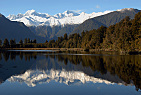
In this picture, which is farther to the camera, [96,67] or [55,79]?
[96,67]

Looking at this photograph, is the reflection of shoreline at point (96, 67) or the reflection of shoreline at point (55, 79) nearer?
the reflection of shoreline at point (55, 79)

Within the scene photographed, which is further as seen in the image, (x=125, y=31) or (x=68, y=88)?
(x=125, y=31)

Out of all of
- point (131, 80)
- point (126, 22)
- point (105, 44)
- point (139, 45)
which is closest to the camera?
point (131, 80)

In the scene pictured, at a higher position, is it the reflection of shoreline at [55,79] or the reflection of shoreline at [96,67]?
the reflection of shoreline at [96,67]

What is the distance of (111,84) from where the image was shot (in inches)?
1050

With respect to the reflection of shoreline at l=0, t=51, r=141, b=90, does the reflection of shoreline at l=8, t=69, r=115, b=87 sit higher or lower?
lower

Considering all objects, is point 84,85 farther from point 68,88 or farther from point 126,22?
point 126,22

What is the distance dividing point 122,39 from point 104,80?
71404 mm

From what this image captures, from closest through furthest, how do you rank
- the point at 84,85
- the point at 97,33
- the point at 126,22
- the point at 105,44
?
1. the point at 84,85
2. the point at 126,22
3. the point at 105,44
4. the point at 97,33

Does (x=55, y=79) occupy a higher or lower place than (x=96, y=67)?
lower

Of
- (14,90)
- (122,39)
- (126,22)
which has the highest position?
(126,22)

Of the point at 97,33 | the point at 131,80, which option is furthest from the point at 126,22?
the point at 131,80

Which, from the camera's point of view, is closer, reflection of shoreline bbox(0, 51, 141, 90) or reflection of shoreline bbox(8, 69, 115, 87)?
reflection of shoreline bbox(8, 69, 115, 87)

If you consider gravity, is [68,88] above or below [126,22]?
below
